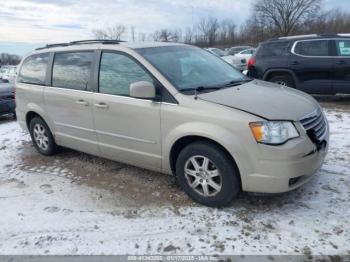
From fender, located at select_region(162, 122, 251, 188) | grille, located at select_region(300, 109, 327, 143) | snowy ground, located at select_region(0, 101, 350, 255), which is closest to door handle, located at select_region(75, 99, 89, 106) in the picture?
snowy ground, located at select_region(0, 101, 350, 255)

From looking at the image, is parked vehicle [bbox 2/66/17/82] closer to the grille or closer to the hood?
the hood

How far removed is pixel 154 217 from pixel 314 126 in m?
1.93

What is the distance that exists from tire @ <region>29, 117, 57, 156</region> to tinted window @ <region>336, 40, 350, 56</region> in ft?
22.8

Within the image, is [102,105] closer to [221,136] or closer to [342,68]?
[221,136]

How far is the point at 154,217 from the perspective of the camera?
12.2ft

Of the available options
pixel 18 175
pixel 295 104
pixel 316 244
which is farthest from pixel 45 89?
pixel 316 244

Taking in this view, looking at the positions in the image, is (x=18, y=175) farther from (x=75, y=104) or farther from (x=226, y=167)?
(x=226, y=167)

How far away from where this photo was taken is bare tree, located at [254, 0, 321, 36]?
186 ft

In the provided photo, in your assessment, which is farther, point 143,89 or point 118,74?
point 118,74

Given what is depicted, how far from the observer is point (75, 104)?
15.9 ft

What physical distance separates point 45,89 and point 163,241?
129 inches

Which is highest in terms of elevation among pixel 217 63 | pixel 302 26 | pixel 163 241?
pixel 302 26

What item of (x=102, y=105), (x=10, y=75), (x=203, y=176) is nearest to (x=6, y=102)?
(x=102, y=105)

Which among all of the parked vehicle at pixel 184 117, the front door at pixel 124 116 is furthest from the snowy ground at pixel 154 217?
the front door at pixel 124 116
